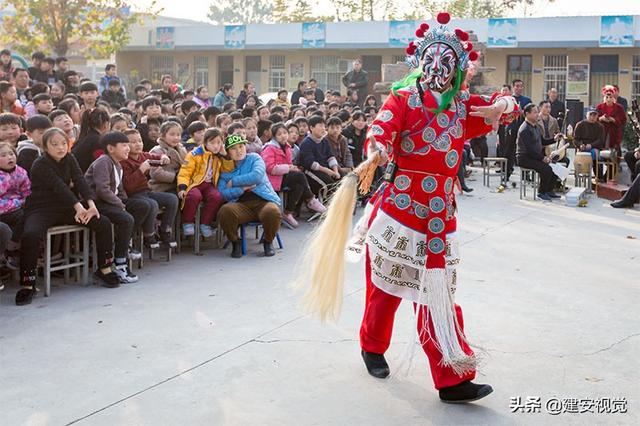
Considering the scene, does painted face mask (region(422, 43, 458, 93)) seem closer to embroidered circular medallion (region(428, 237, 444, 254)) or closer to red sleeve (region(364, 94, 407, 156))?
red sleeve (region(364, 94, 407, 156))

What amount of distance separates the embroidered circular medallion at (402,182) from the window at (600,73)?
21578 mm

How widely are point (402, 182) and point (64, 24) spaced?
20.2 metres

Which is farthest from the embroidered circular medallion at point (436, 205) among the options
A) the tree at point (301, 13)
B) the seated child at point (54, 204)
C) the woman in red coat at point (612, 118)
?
the tree at point (301, 13)

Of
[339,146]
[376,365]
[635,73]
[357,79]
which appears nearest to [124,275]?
[376,365]

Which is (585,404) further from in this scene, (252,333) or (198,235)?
(198,235)

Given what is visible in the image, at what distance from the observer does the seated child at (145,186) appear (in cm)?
677

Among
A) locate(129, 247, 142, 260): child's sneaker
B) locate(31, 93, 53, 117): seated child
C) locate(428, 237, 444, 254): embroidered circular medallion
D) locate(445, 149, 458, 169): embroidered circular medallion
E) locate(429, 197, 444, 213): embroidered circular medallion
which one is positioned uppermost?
locate(31, 93, 53, 117): seated child

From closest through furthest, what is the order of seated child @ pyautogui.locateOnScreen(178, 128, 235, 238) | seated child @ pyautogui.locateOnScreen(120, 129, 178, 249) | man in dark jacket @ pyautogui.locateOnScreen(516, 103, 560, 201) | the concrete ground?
the concrete ground < seated child @ pyautogui.locateOnScreen(120, 129, 178, 249) < seated child @ pyautogui.locateOnScreen(178, 128, 235, 238) < man in dark jacket @ pyautogui.locateOnScreen(516, 103, 560, 201)

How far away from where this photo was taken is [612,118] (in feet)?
44.7

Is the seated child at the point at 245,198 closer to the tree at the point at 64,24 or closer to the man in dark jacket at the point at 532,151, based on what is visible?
the man in dark jacket at the point at 532,151

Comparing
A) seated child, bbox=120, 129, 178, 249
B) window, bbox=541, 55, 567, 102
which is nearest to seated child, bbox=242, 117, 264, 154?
seated child, bbox=120, 129, 178, 249

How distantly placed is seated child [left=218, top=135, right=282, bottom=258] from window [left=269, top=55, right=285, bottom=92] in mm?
21969

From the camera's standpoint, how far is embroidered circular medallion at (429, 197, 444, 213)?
160 inches

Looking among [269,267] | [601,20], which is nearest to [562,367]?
[269,267]
